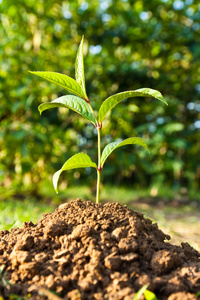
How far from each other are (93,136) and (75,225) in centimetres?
365

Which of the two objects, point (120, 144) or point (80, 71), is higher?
point (80, 71)

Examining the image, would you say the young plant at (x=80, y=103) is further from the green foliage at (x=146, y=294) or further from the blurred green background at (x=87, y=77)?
the blurred green background at (x=87, y=77)

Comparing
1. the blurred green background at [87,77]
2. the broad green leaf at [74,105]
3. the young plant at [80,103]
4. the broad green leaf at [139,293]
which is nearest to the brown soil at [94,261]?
the broad green leaf at [139,293]

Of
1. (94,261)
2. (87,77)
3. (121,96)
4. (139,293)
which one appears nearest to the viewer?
(139,293)

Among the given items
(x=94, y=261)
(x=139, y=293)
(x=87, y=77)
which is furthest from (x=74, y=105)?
(x=87, y=77)

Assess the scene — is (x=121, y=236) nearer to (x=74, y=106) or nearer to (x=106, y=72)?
(x=74, y=106)

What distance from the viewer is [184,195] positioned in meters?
5.97

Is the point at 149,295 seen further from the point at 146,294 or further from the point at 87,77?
the point at 87,77

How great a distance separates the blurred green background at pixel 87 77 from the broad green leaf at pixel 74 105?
2064 millimetres

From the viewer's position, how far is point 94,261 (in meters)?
0.98

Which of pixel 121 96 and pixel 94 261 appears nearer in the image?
pixel 94 261

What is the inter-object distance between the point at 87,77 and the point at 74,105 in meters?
3.22

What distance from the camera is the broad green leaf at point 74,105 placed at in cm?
125

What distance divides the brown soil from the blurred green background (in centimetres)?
219
